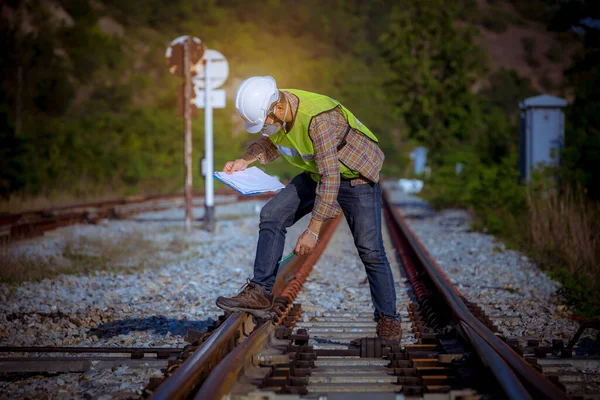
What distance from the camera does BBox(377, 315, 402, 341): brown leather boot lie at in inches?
183

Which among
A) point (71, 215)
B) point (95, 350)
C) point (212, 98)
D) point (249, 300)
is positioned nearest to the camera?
point (95, 350)

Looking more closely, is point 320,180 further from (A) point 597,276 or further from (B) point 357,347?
(A) point 597,276

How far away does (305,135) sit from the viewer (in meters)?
4.30

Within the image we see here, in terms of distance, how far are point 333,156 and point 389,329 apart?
1205 mm

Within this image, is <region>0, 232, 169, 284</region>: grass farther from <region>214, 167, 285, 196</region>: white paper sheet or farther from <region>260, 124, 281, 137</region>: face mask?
<region>260, 124, 281, 137</region>: face mask

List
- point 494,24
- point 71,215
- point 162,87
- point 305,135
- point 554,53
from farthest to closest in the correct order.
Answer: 1. point 494,24
2. point 554,53
3. point 162,87
4. point 71,215
5. point 305,135

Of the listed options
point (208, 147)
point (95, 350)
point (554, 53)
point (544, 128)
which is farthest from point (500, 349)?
point (554, 53)

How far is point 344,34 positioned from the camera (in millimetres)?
116812

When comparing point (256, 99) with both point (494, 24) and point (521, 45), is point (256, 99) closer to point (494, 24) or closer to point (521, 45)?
point (521, 45)

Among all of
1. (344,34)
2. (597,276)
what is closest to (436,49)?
(597,276)

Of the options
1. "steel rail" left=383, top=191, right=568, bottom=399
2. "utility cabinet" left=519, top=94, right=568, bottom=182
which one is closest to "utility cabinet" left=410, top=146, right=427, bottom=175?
"utility cabinet" left=519, top=94, right=568, bottom=182

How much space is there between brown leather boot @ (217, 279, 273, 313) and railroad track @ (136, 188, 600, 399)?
7cm

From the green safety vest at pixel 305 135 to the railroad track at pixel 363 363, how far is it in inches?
40.0

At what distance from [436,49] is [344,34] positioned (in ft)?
299
